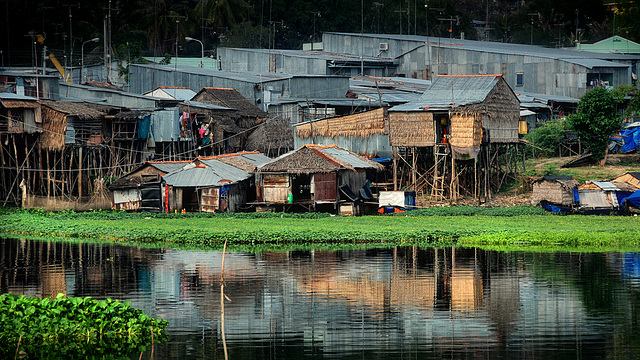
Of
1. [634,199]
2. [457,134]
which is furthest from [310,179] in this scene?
[634,199]

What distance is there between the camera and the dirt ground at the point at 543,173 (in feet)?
163

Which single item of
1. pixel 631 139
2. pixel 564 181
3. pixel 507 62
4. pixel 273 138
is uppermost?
pixel 507 62

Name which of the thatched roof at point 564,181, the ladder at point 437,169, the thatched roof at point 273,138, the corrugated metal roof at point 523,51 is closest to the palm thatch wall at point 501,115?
the ladder at point 437,169

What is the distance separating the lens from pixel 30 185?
50.5 m

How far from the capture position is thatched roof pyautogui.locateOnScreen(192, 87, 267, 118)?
2410 inches

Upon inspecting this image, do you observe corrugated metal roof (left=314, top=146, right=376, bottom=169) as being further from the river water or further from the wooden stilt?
the river water

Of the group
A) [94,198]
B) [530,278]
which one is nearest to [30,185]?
[94,198]

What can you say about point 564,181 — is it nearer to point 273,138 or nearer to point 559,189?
point 559,189

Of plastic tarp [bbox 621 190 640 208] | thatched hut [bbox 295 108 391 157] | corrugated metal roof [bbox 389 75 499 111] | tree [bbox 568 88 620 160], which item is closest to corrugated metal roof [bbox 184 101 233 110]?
thatched hut [bbox 295 108 391 157]

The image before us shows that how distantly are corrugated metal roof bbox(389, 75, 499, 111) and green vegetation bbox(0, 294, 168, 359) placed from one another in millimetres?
30652

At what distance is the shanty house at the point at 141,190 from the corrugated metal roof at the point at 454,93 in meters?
13.9

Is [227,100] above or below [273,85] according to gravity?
below

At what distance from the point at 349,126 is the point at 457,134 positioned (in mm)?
8134

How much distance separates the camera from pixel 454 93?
5109 centimetres
